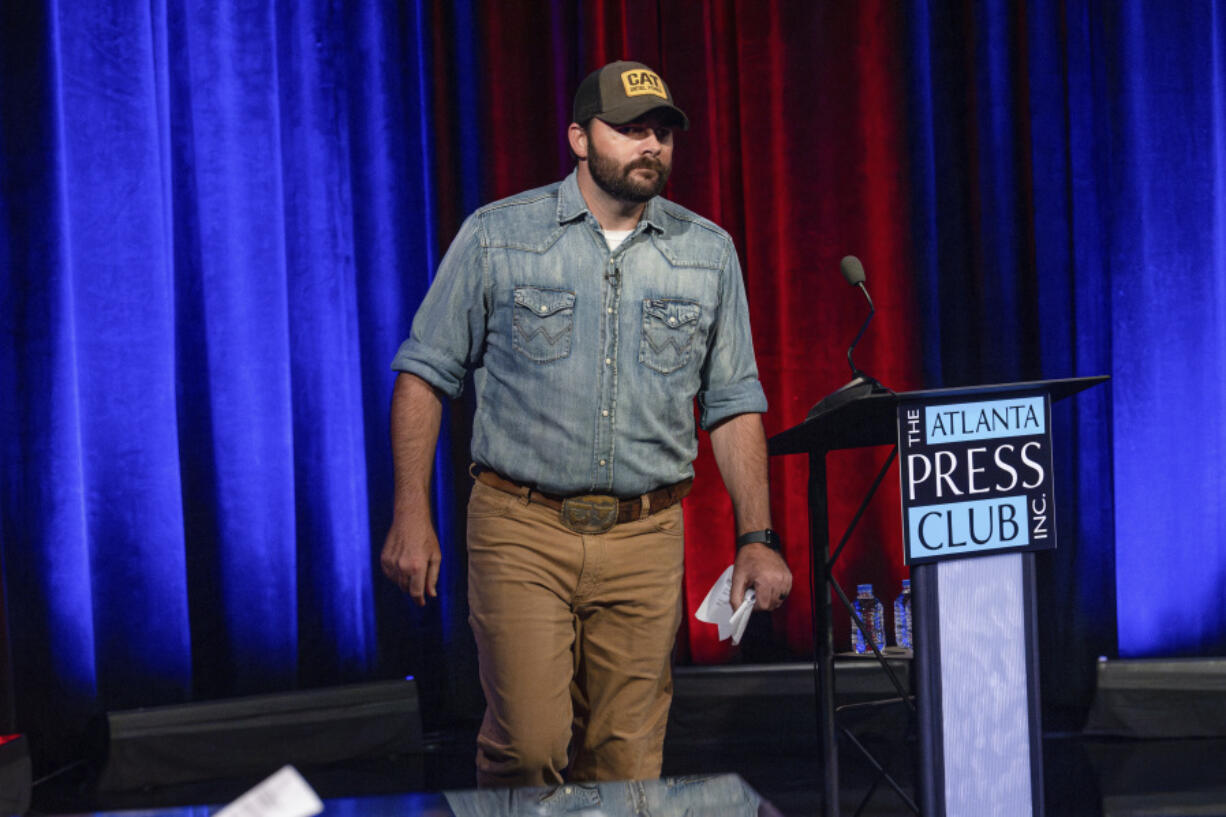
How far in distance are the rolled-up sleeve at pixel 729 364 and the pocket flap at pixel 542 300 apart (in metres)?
0.33

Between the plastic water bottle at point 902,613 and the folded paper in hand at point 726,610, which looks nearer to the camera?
the folded paper in hand at point 726,610

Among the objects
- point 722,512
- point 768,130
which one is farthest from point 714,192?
point 722,512

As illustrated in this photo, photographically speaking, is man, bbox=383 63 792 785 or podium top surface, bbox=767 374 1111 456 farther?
man, bbox=383 63 792 785

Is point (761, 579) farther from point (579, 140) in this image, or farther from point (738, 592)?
point (579, 140)

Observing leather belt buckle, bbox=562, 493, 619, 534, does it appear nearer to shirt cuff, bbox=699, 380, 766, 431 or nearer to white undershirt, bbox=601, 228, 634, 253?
shirt cuff, bbox=699, 380, 766, 431

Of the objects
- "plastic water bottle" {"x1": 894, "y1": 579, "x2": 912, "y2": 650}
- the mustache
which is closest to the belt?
the mustache

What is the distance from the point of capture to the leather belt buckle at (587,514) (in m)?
2.06

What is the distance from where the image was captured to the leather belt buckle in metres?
2.06

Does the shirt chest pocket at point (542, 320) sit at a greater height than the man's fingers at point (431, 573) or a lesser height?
greater

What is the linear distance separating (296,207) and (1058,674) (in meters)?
2.96

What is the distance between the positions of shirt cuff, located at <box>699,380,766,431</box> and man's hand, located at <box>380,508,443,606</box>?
0.61m

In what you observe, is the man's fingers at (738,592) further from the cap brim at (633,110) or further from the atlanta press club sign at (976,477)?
the cap brim at (633,110)

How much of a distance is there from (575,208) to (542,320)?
0.78 feet

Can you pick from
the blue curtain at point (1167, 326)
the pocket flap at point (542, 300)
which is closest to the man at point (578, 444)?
the pocket flap at point (542, 300)
